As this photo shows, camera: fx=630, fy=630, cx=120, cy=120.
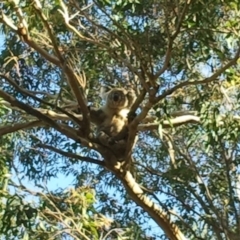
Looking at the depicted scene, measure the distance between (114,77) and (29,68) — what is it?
113 centimetres


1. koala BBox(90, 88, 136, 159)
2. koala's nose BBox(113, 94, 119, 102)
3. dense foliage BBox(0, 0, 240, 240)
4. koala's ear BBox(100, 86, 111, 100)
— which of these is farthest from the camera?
koala's ear BBox(100, 86, 111, 100)

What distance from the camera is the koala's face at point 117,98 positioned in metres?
7.38

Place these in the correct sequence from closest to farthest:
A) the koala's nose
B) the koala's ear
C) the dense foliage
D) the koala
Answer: the dense foliage, the koala, the koala's nose, the koala's ear

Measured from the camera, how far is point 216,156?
27.6 ft

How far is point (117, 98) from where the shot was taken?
7367 millimetres

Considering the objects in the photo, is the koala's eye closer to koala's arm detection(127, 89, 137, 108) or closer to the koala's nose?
the koala's nose

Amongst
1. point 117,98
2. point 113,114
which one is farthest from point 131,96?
point 113,114

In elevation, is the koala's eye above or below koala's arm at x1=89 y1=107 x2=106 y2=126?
above

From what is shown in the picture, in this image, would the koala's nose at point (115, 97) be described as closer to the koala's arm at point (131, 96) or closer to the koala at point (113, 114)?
the koala at point (113, 114)

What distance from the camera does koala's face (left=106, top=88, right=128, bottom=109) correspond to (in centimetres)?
738

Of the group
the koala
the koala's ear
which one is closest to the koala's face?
the koala

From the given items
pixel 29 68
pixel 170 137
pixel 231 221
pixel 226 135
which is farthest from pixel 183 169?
pixel 29 68

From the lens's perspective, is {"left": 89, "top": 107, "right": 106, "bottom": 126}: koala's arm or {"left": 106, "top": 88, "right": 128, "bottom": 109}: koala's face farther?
{"left": 106, "top": 88, "right": 128, "bottom": 109}: koala's face

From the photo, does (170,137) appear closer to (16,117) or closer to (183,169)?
(183,169)
